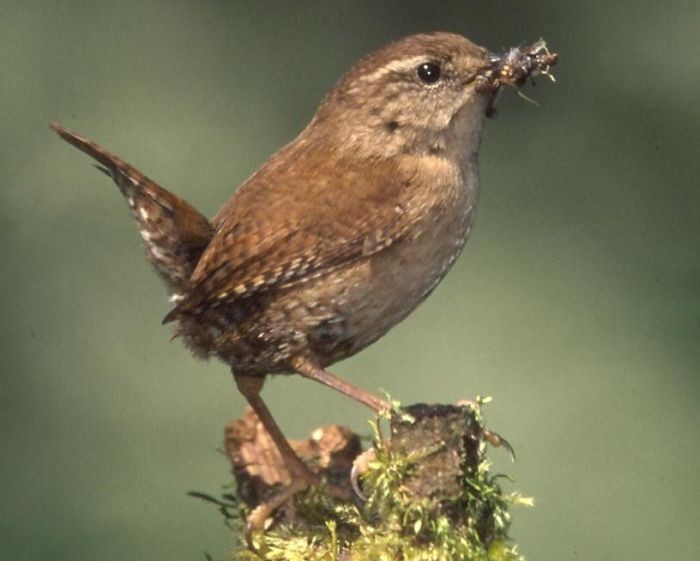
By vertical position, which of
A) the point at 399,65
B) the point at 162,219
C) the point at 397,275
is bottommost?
the point at 162,219

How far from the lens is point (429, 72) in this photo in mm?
3365

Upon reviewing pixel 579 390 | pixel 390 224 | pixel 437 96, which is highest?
pixel 579 390

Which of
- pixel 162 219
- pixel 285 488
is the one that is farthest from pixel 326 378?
pixel 162 219

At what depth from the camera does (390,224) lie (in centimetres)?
324

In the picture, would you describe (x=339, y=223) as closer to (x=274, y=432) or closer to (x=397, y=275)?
(x=397, y=275)

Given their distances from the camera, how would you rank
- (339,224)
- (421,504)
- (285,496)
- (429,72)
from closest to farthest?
(421,504) → (285,496) → (339,224) → (429,72)

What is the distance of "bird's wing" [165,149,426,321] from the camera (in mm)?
3199

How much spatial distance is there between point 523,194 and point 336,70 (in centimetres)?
75

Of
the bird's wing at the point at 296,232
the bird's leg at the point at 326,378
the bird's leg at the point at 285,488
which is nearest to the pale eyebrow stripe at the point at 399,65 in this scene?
the bird's wing at the point at 296,232

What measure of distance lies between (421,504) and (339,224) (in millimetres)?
682

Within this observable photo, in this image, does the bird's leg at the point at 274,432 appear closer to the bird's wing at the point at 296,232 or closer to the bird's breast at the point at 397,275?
the bird's breast at the point at 397,275

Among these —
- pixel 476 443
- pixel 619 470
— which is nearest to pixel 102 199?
pixel 619 470

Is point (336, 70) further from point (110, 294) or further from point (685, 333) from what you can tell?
point (685, 333)

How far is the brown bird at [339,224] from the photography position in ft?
10.6
